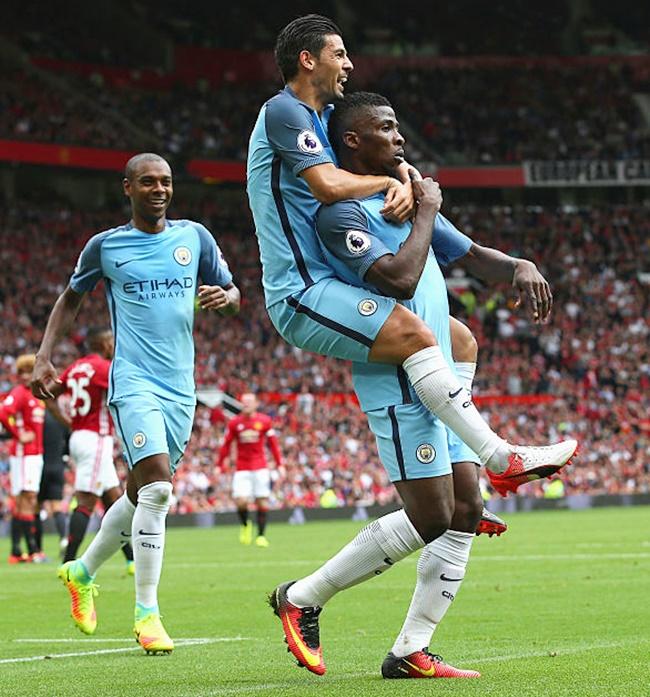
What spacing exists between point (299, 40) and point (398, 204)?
0.82 metres

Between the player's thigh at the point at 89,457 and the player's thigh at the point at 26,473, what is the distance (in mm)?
2845

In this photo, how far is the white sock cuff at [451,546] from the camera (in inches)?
247

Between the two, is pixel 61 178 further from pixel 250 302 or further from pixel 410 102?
pixel 410 102

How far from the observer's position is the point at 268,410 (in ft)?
112

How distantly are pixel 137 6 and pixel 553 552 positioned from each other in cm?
3818

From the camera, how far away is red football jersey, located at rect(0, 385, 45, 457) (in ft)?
59.5

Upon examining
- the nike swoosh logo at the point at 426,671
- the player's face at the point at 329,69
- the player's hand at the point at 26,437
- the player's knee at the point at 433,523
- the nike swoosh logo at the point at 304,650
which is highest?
the player's face at the point at 329,69

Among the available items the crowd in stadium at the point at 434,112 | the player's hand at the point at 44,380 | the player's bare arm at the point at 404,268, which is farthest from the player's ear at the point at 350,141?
the crowd in stadium at the point at 434,112

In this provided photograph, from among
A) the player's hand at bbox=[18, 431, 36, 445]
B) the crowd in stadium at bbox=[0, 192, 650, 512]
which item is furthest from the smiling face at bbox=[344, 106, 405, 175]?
the crowd in stadium at bbox=[0, 192, 650, 512]

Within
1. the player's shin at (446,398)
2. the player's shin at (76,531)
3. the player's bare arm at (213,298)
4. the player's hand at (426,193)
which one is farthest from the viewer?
the player's shin at (76,531)

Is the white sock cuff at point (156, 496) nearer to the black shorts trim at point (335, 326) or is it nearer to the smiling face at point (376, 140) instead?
the black shorts trim at point (335, 326)

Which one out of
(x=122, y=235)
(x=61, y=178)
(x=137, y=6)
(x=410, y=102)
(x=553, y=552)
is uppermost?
(x=137, y=6)

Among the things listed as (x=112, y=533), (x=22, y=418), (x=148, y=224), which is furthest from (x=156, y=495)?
(x=22, y=418)

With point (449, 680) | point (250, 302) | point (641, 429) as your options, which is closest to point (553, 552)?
point (449, 680)
